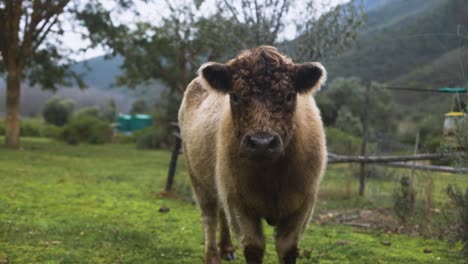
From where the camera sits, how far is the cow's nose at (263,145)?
11.3 feet

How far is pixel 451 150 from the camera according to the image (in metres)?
5.75

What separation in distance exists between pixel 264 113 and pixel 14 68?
870 inches

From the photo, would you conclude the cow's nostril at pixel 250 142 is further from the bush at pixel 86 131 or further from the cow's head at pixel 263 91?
the bush at pixel 86 131

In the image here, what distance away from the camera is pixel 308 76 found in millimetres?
4020

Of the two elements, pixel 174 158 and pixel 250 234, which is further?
pixel 174 158

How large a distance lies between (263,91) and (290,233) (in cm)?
156

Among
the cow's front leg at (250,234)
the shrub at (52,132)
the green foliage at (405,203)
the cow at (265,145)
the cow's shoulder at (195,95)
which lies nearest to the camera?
the cow at (265,145)

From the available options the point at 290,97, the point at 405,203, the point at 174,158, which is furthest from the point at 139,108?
the point at 290,97

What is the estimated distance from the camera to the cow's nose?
3445 millimetres

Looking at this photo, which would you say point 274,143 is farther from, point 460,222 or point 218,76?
point 460,222

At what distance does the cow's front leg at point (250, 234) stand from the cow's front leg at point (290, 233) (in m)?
0.20

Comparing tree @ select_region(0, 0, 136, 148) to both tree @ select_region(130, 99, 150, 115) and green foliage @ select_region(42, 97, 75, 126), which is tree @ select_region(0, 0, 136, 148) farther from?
tree @ select_region(130, 99, 150, 115)

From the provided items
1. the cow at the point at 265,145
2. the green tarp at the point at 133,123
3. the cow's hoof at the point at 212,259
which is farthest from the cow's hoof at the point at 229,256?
the green tarp at the point at 133,123

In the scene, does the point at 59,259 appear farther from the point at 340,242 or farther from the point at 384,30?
the point at 384,30
